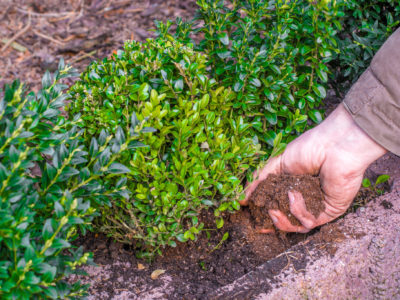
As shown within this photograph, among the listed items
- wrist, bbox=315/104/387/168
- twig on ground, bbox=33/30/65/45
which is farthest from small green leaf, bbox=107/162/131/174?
twig on ground, bbox=33/30/65/45

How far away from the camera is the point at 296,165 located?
106 inches

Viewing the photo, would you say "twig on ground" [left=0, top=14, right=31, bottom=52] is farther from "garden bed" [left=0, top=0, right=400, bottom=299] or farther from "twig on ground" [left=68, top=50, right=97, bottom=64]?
"garden bed" [left=0, top=0, right=400, bottom=299]

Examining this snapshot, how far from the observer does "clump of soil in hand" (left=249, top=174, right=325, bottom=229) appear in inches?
101

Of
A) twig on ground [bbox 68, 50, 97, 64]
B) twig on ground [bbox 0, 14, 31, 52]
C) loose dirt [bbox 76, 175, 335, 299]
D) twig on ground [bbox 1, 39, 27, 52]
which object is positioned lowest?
loose dirt [bbox 76, 175, 335, 299]

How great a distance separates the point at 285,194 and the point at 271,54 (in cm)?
82

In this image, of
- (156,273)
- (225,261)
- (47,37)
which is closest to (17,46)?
(47,37)

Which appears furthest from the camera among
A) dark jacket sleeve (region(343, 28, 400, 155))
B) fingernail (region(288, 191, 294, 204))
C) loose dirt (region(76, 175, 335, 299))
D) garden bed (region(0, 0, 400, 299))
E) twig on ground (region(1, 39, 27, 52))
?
twig on ground (region(1, 39, 27, 52))

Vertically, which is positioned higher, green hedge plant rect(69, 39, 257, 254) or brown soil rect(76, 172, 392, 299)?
green hedge plant rect(69, 39, 257, 254)

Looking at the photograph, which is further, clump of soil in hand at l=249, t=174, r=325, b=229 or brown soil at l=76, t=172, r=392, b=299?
clump of soil in hand at l=249, t=174, r=325, b=229

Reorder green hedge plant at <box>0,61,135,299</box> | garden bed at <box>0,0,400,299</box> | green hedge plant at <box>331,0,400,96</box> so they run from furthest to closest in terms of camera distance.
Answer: green hedge plant at <box>331,0,400,96</box>, garden bed at <box>0,0,400,299</box>, green hedge plant at <box>0,61,135,299</box>

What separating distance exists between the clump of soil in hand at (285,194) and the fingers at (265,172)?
66mm

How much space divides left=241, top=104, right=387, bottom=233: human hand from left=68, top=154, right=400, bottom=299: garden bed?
11cm

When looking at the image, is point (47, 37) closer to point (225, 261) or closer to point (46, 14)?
point (46, 14)

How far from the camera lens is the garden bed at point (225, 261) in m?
2.23
